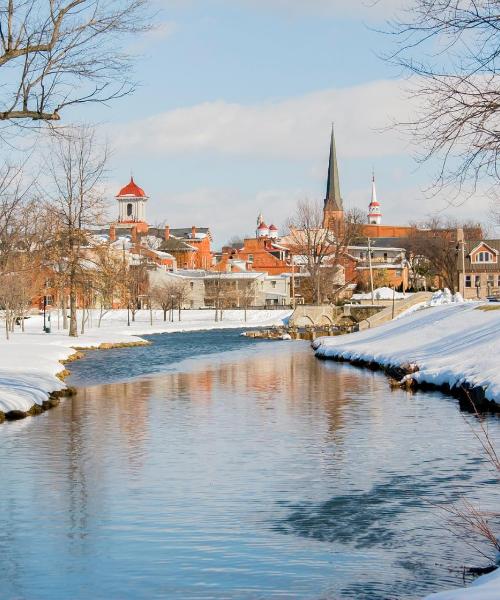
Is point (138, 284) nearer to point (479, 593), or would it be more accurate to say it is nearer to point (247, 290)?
point (247, 290)

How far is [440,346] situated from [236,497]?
89.5ft

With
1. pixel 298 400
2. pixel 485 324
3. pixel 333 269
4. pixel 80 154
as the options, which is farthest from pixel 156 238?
pixel 298 400

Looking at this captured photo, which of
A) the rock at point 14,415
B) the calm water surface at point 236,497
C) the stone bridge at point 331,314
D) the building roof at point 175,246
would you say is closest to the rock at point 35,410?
the calm water surface at point 236,497

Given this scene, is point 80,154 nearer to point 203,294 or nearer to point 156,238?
point 203,294

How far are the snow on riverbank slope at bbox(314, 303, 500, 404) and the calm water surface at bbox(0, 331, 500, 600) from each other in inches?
93.9

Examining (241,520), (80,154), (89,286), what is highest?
(80,154)

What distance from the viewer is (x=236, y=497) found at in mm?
15367

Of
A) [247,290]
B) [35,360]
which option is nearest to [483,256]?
[247,290]

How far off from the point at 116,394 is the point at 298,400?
241 inches

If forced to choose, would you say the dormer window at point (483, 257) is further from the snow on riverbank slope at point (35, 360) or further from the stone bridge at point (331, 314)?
the snow on riverbank slope at point (35, 360)

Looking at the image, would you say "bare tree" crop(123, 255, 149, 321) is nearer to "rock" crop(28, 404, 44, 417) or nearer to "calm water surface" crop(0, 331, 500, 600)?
"rock" crop(28, 404, 44, 417)

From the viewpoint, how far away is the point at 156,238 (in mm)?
187125

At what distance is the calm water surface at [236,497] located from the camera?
36.7ft

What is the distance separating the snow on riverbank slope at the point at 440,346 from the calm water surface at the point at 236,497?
239cm
